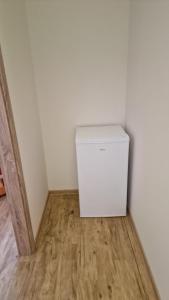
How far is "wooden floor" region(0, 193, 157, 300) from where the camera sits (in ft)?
4.78

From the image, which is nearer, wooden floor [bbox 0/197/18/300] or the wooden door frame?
the wooden door frame

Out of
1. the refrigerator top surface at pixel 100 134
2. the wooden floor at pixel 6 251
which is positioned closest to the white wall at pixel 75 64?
the refrigerator top surface at pixel 100 134

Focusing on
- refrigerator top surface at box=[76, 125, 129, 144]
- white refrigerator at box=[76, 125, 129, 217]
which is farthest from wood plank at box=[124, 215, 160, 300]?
refrigerator top surface at box=[76, 125, 129, 144]

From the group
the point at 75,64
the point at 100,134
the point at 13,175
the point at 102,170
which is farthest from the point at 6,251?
the point at 75,64

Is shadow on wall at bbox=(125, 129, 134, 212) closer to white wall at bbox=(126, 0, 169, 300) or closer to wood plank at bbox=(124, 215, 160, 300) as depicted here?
white wall at bbox=(126, 0, 169, 300)

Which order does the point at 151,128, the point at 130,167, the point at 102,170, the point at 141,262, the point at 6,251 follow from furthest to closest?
the point at 130,167
the point at 102,170
the point at 6,251
the point at 141,262
the point at 151,128

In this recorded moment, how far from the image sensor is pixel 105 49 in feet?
6.73

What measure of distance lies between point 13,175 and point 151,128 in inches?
41.1

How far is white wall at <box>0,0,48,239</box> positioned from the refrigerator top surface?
1.50ft

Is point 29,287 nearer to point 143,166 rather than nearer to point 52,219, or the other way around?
point 52,219

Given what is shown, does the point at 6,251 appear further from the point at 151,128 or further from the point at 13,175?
the point at 151,128

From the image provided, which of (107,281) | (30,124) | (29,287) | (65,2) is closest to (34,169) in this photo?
(30,124)

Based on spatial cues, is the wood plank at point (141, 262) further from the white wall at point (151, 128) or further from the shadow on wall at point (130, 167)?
the shadow on wall at point (130, 167)

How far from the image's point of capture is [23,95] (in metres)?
1.71
